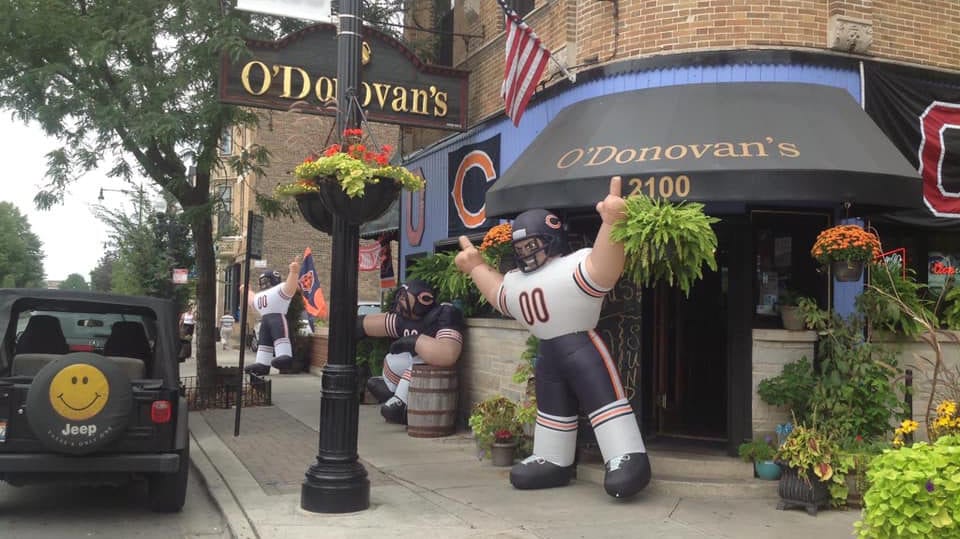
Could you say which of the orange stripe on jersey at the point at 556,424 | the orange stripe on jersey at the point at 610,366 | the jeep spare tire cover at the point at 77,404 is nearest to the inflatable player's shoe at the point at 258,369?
the orange stripe on jersey at the point at 556,424

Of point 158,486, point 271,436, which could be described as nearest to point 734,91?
point 158,486

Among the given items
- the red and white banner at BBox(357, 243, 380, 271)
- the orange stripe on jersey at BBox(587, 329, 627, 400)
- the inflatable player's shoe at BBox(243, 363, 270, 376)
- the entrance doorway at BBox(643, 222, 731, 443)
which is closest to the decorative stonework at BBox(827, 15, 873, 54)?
the entrance doorway at BBox(643, 222, 731, 443)

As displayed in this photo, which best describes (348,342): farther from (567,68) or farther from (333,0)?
(567,68)

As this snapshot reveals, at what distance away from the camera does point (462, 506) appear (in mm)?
6887

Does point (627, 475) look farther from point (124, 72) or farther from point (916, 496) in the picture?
point (124, 72)

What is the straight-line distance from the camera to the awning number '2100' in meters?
6.93

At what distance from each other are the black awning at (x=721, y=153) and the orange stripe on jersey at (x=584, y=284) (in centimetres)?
70

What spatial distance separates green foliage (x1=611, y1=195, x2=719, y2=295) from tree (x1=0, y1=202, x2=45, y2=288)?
71.1 metres

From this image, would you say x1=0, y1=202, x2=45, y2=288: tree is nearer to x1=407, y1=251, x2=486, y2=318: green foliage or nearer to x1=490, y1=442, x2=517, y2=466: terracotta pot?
x1=407, y1=251, x2=486, y2=318: green foliage

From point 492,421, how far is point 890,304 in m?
4.03

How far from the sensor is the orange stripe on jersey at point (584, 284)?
6.98 metres

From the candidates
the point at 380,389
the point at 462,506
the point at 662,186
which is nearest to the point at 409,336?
the point at 380,389

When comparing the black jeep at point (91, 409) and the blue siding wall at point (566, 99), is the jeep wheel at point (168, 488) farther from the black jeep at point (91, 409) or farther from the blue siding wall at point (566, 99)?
the blue siding wall at point (566, 99)

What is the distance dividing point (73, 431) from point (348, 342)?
2.11 meters
